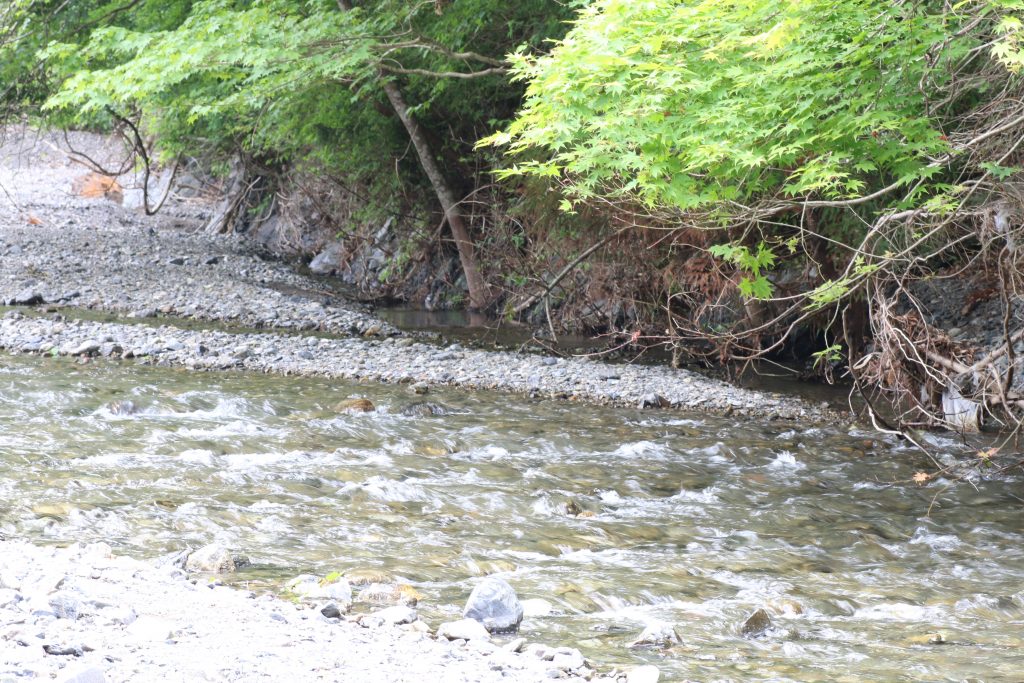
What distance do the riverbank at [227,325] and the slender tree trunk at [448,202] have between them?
82.1 inches

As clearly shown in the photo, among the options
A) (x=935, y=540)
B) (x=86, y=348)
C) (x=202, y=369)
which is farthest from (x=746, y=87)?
(x=86, y=348)

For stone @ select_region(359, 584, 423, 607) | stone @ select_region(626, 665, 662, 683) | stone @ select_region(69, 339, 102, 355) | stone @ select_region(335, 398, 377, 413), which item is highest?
stone @ select_region(626, 665, 662, 683)

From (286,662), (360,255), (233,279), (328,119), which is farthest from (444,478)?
(360,255)

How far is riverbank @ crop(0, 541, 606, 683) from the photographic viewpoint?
3.11 meters

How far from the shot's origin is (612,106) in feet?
19.9

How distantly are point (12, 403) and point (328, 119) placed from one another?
355 inches

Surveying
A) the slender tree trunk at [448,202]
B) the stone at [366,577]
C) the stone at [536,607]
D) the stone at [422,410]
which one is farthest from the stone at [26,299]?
the stone at [536,607]

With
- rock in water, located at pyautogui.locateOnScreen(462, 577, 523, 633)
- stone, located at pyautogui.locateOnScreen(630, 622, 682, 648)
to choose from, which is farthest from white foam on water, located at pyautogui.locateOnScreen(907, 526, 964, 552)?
rock in water, located at pyautogui.locateOnScreen(462, 577, 523, 633)

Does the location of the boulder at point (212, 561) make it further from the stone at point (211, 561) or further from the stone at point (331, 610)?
the stone at point (331, 610)

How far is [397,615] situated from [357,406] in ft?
16.5

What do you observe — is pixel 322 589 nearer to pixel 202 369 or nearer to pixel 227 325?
pixel 202 369

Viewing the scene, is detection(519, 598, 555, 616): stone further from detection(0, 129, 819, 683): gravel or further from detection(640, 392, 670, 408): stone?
detection(640, 392, 670, 408): stone

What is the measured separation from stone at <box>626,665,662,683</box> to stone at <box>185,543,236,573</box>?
2.02 meters

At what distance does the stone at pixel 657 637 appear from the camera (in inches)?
155
